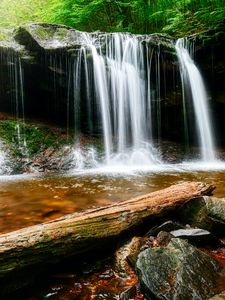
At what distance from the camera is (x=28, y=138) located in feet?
35.4

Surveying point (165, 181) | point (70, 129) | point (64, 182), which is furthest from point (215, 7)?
point (64, 182)

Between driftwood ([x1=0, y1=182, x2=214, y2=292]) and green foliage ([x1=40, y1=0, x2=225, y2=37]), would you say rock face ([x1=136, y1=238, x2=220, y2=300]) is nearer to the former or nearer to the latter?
driftwood ([x1=0, y1=182, x2=214, y2=292])

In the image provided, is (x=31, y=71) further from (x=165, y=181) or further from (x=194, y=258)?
(x=194, y=258)

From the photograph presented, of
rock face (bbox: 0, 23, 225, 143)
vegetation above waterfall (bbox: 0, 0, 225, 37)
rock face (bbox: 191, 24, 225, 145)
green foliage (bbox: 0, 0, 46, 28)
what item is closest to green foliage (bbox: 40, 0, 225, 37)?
vegetation above waterfall (bbox: 0, 0, 225, 37)

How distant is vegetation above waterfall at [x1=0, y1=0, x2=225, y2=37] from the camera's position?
13.9 meters

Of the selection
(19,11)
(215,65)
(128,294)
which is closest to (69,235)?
(128,294)

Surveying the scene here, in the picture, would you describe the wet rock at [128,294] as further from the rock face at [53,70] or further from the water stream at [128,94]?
the rock face at [53,70]

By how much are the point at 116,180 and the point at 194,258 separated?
4901 millimetres

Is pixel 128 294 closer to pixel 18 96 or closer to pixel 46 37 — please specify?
pixel 46 37

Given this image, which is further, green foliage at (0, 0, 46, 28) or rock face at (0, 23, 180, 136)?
green foliage at (0, 0, 46, 28)

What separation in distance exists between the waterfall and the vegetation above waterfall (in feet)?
6.28

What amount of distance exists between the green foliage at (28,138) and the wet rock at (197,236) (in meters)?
7.77

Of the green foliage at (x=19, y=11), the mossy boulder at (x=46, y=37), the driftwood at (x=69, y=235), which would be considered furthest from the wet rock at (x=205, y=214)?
the green foliage at (x=19, y=11)

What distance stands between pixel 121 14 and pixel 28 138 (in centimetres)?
963
